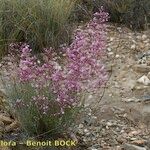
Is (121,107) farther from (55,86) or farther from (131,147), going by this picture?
(55,86)

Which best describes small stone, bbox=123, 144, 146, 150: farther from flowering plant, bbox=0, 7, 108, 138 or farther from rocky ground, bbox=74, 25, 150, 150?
flowering plant, bbox=0, 7, 108, 138

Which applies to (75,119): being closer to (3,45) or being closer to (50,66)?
(50,66)

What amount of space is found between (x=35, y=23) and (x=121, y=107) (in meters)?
1.43

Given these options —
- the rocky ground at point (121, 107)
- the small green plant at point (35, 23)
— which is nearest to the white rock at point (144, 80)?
the rocky ground at point (121, 107)

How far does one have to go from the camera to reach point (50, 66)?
3.48 m

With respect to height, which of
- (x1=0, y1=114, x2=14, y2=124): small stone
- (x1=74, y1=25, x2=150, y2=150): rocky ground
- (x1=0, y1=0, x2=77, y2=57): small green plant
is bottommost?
(x1=74, y1=25, x2=150, y2=150): rocky ground

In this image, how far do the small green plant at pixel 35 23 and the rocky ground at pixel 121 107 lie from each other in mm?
581

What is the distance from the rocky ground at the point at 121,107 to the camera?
149 inches

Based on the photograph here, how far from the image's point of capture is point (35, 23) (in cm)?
518

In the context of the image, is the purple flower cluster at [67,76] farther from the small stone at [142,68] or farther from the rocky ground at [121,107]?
the small stone at [142,68]

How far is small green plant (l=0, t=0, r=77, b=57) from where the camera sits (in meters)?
5.19

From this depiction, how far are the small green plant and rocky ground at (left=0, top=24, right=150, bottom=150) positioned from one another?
581 mm

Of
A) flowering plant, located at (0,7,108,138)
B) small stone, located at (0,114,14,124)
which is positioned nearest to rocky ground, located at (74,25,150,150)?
flowering plant, located at (0,7,108,138)

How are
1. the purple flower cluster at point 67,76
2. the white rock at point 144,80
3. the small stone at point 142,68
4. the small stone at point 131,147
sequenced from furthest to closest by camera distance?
the small stone at point 142,68 < the white rock at point 144,80 < the small stone at point 131,147 < the purple flower cluster at point 67,76
